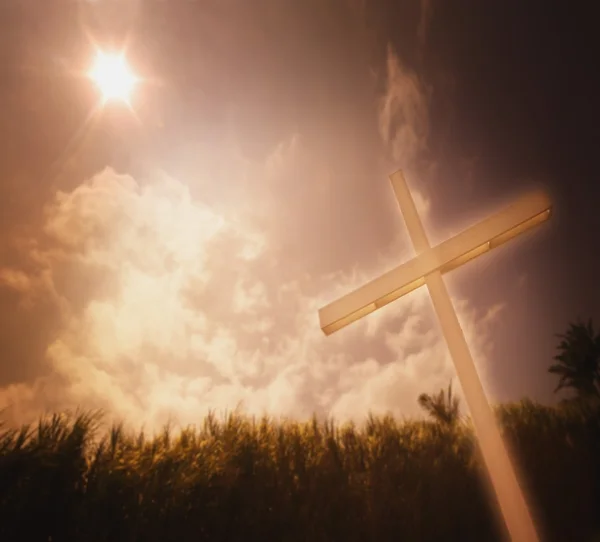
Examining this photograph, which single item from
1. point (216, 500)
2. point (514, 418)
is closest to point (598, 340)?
point (514, 418)

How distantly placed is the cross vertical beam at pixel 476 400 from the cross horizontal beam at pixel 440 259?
127 millimetres

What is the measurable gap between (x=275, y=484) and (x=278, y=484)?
0.08 ft

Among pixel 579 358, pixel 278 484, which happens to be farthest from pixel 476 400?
pixel 579 358

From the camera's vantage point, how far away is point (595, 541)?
3.25 m

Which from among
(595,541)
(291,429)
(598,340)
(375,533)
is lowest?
(595,541)

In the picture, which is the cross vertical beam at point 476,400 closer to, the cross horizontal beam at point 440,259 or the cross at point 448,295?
the cross at point 448,295

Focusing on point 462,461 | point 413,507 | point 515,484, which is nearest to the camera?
point 515,484

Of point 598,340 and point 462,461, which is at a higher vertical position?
point 598,340

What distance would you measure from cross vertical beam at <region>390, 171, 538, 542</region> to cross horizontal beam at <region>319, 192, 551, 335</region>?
0.42 ft

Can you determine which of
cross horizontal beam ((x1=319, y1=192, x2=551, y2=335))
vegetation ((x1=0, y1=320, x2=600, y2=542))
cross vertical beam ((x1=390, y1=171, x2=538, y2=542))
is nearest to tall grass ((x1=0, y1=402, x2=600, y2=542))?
vegetation ((x1=0, y1=320, x2=600, y2=542))

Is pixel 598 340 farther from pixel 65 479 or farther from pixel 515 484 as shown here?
pixel 65 479

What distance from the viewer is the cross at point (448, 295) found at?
101 inches

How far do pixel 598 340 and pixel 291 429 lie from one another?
25.5 meters

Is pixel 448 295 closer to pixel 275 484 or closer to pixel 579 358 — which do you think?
pixel 275 484
